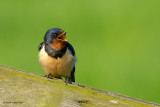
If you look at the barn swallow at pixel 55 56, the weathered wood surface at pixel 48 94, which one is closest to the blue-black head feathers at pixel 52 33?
the barn swallow at pixel 55 56

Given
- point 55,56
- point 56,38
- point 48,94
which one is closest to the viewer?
point 48,94

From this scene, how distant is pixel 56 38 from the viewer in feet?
12.9

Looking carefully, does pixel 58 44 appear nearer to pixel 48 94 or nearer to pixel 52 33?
pixel 52 33

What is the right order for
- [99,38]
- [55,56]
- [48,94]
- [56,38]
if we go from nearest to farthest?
[48,94] → [56,38] → [55,56] → [99,38]

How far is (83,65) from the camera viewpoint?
636cm

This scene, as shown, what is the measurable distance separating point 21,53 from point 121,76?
1.44 metres

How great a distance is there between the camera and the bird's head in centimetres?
388

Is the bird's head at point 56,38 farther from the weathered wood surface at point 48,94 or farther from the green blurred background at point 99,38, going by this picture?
the weathered wood surface at point 48,94

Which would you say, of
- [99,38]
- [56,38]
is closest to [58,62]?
[56,38]

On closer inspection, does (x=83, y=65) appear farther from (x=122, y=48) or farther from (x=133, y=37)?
(x=133, y=37)

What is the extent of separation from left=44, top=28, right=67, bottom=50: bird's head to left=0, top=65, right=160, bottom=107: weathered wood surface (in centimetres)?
207

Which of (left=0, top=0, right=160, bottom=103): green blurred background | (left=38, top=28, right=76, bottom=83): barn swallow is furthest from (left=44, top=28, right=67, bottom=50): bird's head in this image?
(left=0, top=0, right=160, bottom=103): green blurred background

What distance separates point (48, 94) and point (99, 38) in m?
5.25

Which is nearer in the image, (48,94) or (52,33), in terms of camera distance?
(48,94)
